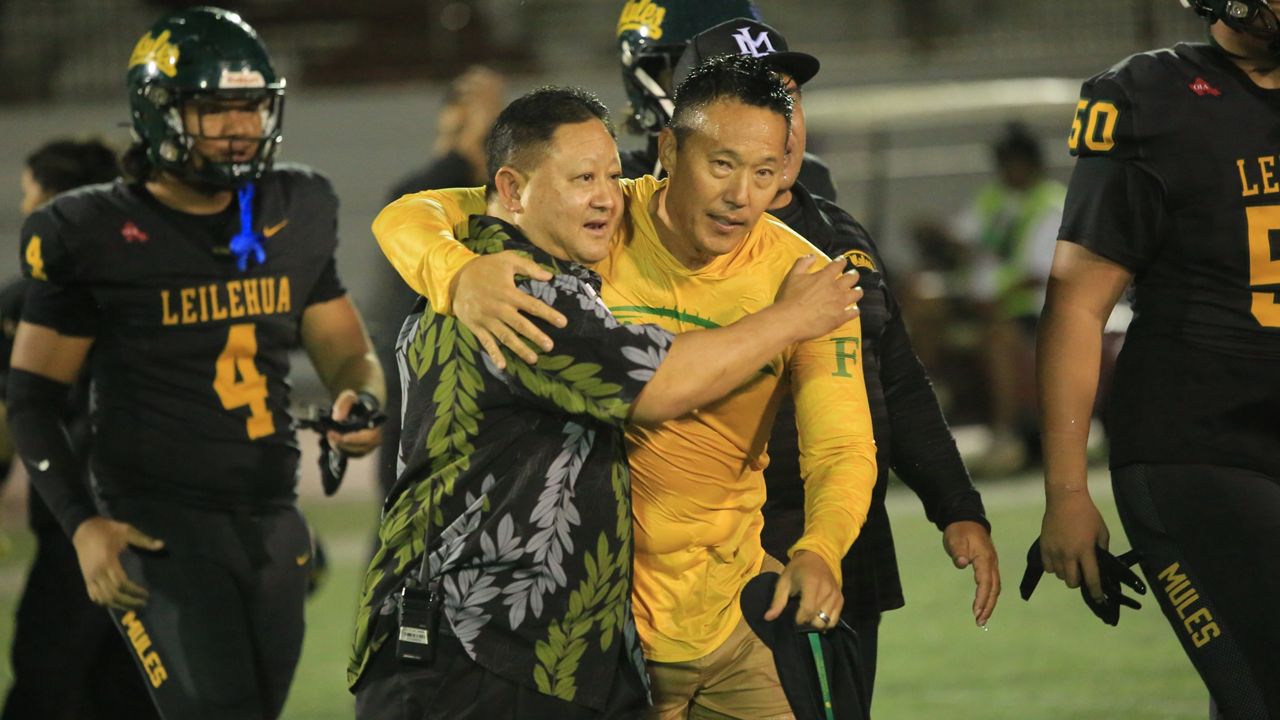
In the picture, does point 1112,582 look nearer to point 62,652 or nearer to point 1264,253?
point 1264,253

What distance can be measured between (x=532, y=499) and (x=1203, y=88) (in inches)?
67.7

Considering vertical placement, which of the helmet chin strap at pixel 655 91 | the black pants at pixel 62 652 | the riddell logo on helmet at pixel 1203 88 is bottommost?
the black pants at pixel 62 652

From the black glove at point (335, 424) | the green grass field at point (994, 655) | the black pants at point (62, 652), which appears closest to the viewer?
the black glove at point (335, 424)

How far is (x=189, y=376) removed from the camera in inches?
177

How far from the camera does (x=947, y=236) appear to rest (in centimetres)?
1454

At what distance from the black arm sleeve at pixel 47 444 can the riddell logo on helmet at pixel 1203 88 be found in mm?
2859

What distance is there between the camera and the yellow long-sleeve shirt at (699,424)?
320 cm

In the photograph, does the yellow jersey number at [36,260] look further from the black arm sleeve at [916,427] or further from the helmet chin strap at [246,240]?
the black arm sleeve at [916,427]

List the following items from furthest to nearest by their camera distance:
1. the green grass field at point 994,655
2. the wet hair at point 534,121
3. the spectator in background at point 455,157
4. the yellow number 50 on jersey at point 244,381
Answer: the spectator in background at point 455,157, the green grass field at point 994,655, the yellow number 50 on jersey at point 244,381, the wet hair at point 534,121

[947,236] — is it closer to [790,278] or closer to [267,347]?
[267,347]

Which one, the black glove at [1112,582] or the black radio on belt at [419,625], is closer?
the black radio on belt at [419,625]

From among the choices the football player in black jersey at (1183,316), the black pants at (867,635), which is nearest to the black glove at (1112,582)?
the football player in black jersey at (1183,316)

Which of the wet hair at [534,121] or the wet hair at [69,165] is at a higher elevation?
the wet hair at [534,121]

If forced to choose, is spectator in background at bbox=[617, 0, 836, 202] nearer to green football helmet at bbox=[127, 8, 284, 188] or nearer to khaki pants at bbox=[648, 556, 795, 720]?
green football helmet at bbox=[127, 8, 284, 188]
